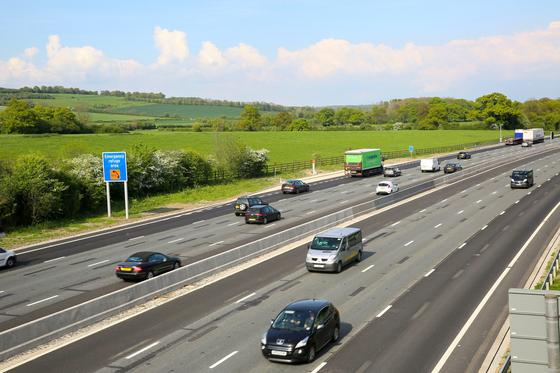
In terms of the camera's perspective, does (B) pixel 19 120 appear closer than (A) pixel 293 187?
No

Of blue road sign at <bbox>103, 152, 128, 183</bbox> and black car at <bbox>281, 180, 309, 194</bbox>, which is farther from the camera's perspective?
black car at <bbox>281, 180, 309, 194</bbox>

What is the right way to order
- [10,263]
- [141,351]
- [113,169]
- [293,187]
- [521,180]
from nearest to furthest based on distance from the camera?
[141,351] → [10,263] → [113,169] → [521,180] → [293,187]

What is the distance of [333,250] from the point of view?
29703 millimetres

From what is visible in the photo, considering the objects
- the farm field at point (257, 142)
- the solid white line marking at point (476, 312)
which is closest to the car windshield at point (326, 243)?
the solid white line marking at point (476, 312)

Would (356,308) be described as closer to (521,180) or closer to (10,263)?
(10,263)

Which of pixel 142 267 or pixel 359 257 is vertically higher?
pixel 142 267

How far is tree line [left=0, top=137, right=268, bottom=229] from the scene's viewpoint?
157 ft

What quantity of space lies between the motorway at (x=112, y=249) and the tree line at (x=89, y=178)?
731 cm

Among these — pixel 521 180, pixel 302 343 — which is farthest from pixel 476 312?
pixel 521 180

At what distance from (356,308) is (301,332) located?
5.90 m

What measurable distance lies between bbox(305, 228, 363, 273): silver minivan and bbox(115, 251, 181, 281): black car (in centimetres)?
694

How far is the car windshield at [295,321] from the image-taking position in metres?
18.0

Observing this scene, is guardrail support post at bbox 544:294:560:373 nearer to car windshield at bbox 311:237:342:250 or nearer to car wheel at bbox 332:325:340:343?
car wheel at bbox 332:325:340:343

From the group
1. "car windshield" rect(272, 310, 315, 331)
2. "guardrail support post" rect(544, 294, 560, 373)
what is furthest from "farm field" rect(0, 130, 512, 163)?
"guardrail support post" rect(544, 294, 560, 373)
